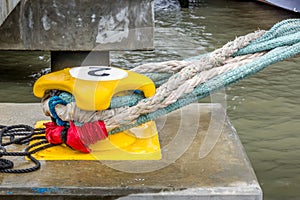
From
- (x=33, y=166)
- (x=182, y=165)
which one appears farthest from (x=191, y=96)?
(x=33, y=166)

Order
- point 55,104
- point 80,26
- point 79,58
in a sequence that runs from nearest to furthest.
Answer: point 55,104 → point 80,26 → point 79,58

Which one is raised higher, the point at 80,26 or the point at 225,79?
the point at 225,79

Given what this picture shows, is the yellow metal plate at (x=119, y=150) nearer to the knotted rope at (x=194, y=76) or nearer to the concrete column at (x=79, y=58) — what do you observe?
the knotted rope at (x=194, y=76)

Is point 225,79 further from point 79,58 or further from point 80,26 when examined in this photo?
point 79,58

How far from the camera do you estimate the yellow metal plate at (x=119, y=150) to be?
233 centimetres

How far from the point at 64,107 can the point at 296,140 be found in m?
2.21

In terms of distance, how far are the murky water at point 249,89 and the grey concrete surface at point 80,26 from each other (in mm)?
845

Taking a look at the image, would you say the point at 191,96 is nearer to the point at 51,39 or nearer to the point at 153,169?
the point at 153,169

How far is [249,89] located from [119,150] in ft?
10.00

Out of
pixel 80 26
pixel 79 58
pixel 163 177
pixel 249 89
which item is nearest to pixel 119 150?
pixel 163 177

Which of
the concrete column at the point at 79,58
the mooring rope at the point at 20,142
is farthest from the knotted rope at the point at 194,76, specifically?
the concrete column at the point at 79,58

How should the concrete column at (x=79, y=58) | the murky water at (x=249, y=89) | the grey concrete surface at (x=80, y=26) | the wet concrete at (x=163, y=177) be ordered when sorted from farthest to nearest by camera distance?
1. the concrete column at (x=79, y=58)
2. the grey concrete surface at (x=80, y=26)
3. the murky water at (x=249, y=89)
4. the wet concrete at (x=163, y=177)

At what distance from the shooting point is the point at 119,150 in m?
2.39

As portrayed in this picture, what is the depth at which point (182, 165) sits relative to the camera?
229 cm
